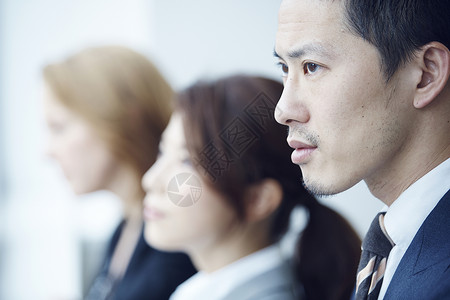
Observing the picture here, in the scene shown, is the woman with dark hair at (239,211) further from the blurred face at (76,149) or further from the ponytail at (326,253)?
the blurred face at (76,149)

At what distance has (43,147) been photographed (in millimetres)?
1312

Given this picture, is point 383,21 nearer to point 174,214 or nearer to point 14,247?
point 174,214

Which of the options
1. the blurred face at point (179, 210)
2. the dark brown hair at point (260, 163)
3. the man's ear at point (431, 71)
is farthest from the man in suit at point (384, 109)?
the blurred face at point (179, 210)

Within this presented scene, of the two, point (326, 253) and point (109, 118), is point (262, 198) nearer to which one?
point (326, 253)

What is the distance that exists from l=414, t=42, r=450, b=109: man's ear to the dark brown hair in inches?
6.9

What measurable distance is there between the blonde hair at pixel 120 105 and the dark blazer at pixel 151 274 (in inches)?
5.7

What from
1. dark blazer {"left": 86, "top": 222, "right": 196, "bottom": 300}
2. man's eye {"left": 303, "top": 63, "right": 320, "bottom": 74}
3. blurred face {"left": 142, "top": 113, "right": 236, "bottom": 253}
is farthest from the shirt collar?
dark blazer {"left": 86, "top": 222, "right": 196, "bottom": 300}

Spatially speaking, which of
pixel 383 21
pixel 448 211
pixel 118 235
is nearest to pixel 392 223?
pixel 448 211

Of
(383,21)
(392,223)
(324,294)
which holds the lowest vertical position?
(324,294)

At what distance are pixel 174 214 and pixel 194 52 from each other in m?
0.56

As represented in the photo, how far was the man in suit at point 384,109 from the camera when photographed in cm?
36

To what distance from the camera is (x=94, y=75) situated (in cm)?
92

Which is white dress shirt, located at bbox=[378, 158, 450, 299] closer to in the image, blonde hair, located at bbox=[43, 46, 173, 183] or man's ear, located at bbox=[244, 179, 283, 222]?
man's ear, located at bbox=[244, 179, 283, 222]

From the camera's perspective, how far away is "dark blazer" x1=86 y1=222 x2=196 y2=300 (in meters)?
0.85
